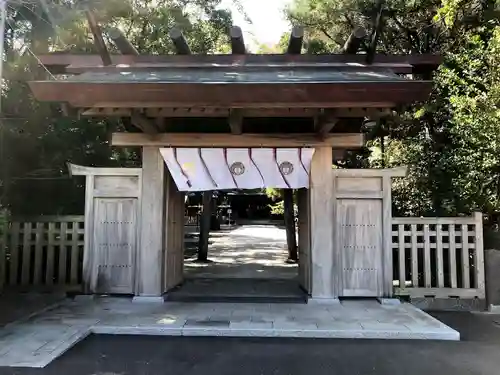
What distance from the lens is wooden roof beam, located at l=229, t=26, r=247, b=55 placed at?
7824 mm

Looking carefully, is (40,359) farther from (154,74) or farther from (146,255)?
(154,74)

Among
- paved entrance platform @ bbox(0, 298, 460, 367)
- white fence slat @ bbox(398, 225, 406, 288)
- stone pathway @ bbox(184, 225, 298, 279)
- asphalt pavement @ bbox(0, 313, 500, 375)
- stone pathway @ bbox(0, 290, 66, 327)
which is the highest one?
white fence slat @ bbox(398, 225, 406, 288)

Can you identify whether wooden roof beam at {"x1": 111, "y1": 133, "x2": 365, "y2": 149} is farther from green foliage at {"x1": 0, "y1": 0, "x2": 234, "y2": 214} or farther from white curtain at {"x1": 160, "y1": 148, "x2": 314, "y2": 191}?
green foliage at {"x1": 0, "y1": 0, "x2": 234, "y2": 214}

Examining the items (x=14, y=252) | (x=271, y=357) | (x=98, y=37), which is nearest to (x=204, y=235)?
(x=14, y=252)

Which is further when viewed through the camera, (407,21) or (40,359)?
(407,21)

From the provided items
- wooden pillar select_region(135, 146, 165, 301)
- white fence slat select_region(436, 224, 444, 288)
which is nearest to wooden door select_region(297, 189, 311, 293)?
white fence slat select_region(436, 224, 444, 288)

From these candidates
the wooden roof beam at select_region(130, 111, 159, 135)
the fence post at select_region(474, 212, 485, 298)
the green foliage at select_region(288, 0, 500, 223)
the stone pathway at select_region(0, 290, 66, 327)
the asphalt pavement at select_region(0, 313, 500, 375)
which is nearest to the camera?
the asphalt pavement at select_region(0, 313, 500, 375)

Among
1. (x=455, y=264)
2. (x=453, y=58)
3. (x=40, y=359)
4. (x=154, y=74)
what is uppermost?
(x=453, y=58)

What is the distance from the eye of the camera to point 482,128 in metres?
8.26

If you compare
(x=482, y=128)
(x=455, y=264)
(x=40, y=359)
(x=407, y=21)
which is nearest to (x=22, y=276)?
(x=40, y=359)

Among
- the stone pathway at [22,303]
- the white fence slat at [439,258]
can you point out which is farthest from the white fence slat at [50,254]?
the white fence slat at [439,258]

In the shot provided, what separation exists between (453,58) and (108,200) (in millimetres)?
7683

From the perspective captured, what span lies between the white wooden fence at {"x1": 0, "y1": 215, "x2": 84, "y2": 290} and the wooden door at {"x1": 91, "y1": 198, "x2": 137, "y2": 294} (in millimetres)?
483

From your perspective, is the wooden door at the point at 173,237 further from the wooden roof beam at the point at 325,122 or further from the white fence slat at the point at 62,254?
the wooden roof beam at the point at 325,122
